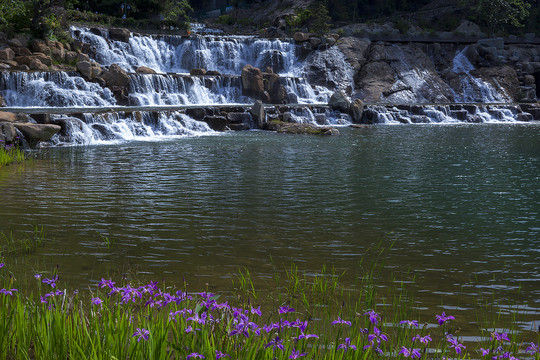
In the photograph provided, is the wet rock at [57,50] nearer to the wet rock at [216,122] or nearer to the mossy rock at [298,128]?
the wet rock at [216,122]

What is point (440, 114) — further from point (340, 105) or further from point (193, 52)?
point (193, 52)

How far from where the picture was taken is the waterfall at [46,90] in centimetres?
Answer: 2817

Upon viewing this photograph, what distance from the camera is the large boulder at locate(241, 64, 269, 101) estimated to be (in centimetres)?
3638

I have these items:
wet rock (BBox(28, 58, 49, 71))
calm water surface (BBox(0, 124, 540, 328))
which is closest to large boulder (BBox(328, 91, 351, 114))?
calm water surface (BBox(0, 124, 540, 328))

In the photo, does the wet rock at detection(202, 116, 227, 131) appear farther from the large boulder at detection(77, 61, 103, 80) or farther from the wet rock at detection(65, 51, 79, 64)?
the wet rock at detection(65, 51, 79, 64)

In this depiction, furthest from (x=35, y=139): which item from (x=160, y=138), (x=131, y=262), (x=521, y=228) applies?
(x=521, y=228)

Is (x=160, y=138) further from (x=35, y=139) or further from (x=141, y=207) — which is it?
(x=141, y=207)

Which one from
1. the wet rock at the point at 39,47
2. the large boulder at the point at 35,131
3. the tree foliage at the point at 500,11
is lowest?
the large boulder at the point at 35,131

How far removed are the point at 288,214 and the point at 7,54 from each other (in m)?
26.5

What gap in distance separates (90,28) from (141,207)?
32.4 meters

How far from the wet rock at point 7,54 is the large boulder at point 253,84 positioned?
1311 cm

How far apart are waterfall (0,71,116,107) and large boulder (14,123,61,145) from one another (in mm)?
8923

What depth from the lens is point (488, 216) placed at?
33.0ft

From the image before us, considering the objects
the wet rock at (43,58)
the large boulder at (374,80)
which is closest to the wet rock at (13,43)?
the wet rock at (43,58)
